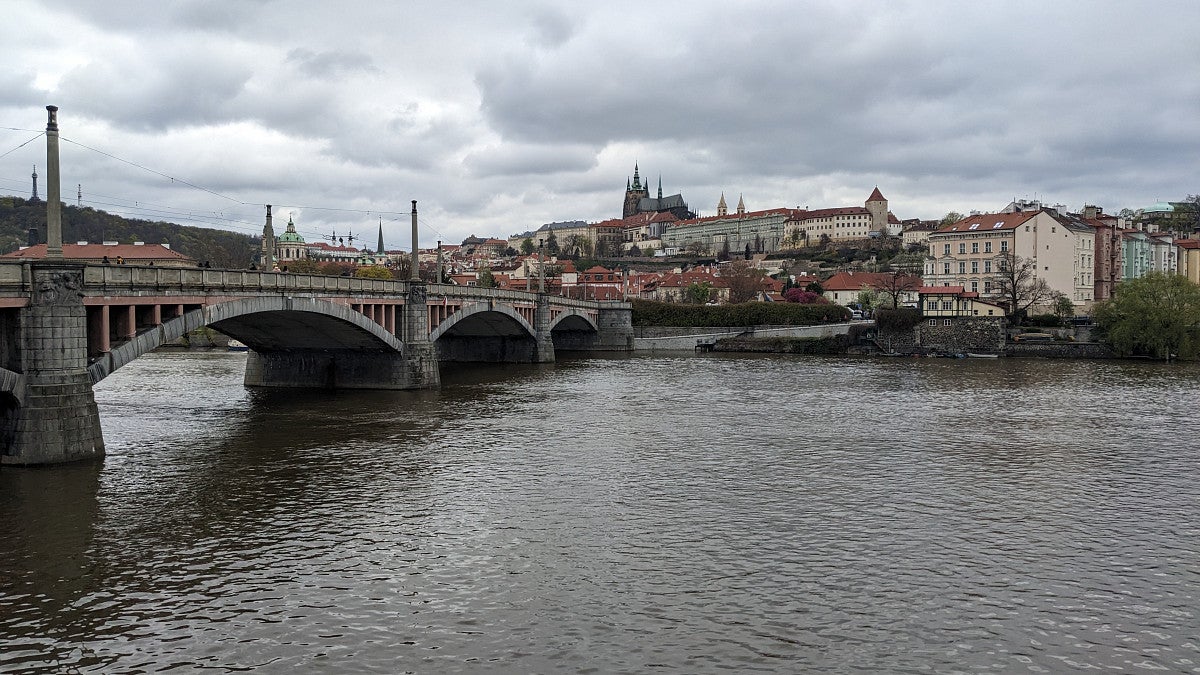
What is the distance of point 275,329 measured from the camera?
46.8 m

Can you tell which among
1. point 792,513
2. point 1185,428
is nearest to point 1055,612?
point 792,513

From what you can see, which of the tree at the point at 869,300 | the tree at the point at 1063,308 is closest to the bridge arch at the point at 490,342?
the tree at the point at 1063,308

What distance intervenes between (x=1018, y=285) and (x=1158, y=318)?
21189mm

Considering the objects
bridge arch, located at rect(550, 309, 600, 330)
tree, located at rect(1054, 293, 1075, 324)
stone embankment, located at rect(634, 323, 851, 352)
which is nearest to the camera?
bridge arch, located at rect(550, 309, 600, 330)

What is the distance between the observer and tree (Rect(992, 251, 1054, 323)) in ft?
300

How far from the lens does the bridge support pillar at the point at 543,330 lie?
7769 centimetres

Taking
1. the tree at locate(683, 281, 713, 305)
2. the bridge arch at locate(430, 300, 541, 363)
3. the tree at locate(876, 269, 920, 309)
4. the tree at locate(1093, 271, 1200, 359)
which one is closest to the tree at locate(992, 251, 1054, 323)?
the tree at locate(1093, 271, 1200, 359)

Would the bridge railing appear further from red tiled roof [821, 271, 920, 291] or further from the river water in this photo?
red tiled roof [821, 271, 920, 291]

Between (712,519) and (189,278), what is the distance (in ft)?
69.7

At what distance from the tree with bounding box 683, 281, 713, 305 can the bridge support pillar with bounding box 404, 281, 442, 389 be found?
252ft

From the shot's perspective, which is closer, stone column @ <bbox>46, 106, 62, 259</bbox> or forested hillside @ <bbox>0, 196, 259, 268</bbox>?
stone column @ <bbox>46, 106, 62, 259</bbox>

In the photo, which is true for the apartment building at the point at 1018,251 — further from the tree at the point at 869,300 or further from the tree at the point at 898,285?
the tree at the point at 869,300

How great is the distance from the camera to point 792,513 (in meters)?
23.2

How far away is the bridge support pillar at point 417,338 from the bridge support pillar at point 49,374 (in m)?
25.0
